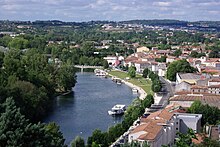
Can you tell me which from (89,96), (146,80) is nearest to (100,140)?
(89,96)

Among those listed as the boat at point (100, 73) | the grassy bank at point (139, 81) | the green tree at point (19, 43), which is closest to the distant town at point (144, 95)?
the grassy bank at point (139, 81)

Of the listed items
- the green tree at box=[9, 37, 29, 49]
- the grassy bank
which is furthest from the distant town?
the green tree at box=[9, 37, 29, 49]

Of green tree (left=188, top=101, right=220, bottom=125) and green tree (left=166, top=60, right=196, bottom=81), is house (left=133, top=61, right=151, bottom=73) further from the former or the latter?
green tree (left=188, top=101, right=220, bottom=125)

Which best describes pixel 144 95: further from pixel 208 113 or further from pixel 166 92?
pixel 208 113

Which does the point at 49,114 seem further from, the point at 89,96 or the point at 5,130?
the point at 5,130

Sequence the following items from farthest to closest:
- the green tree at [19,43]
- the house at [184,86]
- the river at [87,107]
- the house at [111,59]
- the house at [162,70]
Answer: the green tree at [19,43]
the house at [111,59]
the house at [162,70]
the house at [184,86]
the river at [87,107]

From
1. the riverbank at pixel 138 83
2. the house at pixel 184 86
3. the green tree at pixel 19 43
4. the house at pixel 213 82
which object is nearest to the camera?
the house at pixel 213 82

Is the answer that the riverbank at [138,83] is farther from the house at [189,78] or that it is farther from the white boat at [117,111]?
the white boat at [117,111]

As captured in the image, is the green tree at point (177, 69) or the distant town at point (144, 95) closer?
the distant town at point (144, 95)
